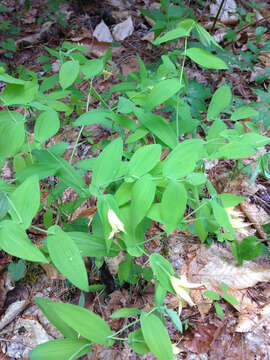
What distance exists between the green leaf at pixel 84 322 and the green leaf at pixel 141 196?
0.27 meters

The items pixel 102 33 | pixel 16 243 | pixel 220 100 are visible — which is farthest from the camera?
pixel 102 33

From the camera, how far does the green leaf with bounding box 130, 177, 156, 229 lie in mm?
823

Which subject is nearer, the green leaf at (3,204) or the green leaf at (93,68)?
the green leaf at (3,204)

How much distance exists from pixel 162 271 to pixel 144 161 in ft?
1.04

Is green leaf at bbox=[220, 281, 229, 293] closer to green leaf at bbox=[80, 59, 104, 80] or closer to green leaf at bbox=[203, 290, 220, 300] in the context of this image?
green leaf at bbox=[203, 290, 220, 300]

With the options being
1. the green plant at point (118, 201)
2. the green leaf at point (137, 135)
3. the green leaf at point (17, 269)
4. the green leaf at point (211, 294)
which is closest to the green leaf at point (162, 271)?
the green plant at point (118, 201)

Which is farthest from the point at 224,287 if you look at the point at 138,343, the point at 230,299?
the point at 138,343

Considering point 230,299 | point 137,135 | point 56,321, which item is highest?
point 137,135

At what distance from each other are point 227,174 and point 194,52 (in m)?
1.06

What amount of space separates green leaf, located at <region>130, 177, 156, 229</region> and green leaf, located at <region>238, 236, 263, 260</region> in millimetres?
723

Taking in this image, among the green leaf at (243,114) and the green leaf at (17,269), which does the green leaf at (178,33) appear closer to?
the green leaf at (243,114)

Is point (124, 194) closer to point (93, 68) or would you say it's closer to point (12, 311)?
point (93, 68)

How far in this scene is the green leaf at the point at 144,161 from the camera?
88 centimetres

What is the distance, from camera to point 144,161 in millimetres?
892
